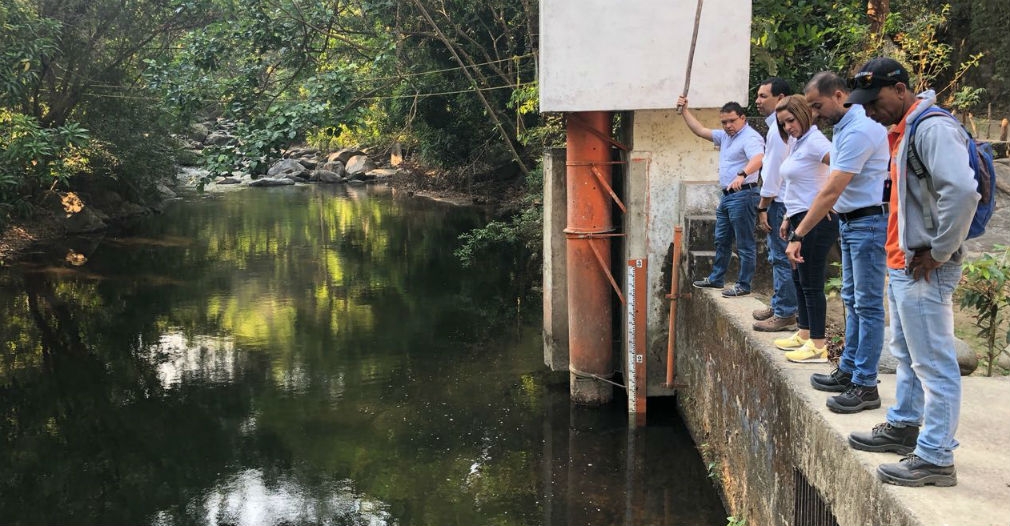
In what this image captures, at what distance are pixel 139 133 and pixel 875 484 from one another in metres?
19.9

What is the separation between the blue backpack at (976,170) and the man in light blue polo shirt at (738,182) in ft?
9.46

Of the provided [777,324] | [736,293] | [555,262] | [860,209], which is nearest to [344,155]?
[555,262]

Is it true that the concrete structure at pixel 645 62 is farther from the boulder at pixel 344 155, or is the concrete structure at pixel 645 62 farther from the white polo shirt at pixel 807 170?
the boulder at pixel 344 155

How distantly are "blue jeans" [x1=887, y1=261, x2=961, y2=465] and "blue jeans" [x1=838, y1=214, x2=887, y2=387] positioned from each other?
2.29ft

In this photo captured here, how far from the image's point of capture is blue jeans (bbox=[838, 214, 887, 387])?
3.62 meters

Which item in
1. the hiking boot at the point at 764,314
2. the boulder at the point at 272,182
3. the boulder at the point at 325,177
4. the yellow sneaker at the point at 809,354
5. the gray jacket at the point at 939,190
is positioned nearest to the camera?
the gray jacket at the point at 939,190

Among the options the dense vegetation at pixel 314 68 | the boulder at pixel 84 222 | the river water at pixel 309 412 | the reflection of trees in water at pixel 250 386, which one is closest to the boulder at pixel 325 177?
the dense vegetation at pixel 314 68

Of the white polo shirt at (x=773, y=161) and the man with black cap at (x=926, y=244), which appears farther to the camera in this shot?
the white polo shirt at (x=773, y=161)

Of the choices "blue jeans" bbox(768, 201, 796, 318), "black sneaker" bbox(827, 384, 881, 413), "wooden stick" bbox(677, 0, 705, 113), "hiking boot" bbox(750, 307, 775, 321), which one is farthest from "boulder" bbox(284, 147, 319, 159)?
"black sneaker" bbox(827, 384, 881, 413)

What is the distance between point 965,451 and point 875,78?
1507 millimetres

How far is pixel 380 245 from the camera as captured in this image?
55.4ft

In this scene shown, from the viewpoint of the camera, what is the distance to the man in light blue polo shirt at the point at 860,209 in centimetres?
358

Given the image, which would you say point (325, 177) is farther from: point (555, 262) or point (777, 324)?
point (777, 324)

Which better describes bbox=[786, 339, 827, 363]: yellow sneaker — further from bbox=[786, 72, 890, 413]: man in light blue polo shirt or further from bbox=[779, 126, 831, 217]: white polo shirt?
bbox=[779, 126, 831, 217]: white polo shirt
